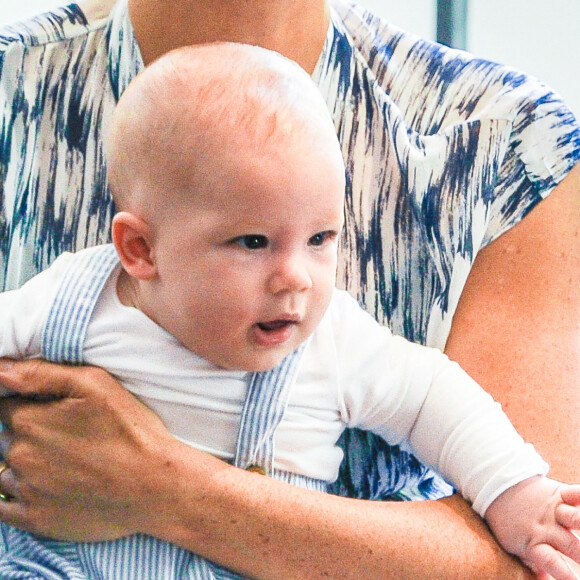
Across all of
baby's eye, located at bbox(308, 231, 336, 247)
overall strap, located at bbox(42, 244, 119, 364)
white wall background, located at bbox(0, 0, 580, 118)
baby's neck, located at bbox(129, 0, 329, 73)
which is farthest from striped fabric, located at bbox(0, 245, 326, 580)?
white wall background, located at bbox(0, 0, 580, 118)

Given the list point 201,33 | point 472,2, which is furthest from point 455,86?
point 472,2

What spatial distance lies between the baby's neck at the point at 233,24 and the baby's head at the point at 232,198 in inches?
10.1

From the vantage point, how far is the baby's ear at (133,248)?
1.07m

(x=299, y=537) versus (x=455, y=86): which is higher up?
(x=455, y=86)

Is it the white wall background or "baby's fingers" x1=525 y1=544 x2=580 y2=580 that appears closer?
"baby's fingers" x1=525 y1=544 x2=580 y2=580

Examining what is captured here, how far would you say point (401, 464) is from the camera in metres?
1.33

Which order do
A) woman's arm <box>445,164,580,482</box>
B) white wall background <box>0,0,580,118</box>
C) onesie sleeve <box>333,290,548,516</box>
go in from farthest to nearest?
white wall background <box>0,0,580,118</box>
woman's arm <box>445,164,580,482</box>
onesie sleeve <box>333,290,548,516</box>

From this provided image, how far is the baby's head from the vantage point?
3.26 ft

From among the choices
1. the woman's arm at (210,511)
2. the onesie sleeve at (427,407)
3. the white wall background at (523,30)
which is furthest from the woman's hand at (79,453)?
the white wall background at (523,30)

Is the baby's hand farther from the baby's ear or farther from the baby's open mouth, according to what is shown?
the baby's ear

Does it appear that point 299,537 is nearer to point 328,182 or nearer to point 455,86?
point 328,182

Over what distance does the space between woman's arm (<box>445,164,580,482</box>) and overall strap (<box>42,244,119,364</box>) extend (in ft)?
1.60

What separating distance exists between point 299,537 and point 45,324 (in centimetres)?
41

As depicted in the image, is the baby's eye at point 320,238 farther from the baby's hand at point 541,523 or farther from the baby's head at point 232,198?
the baby's hand at point 541,523
